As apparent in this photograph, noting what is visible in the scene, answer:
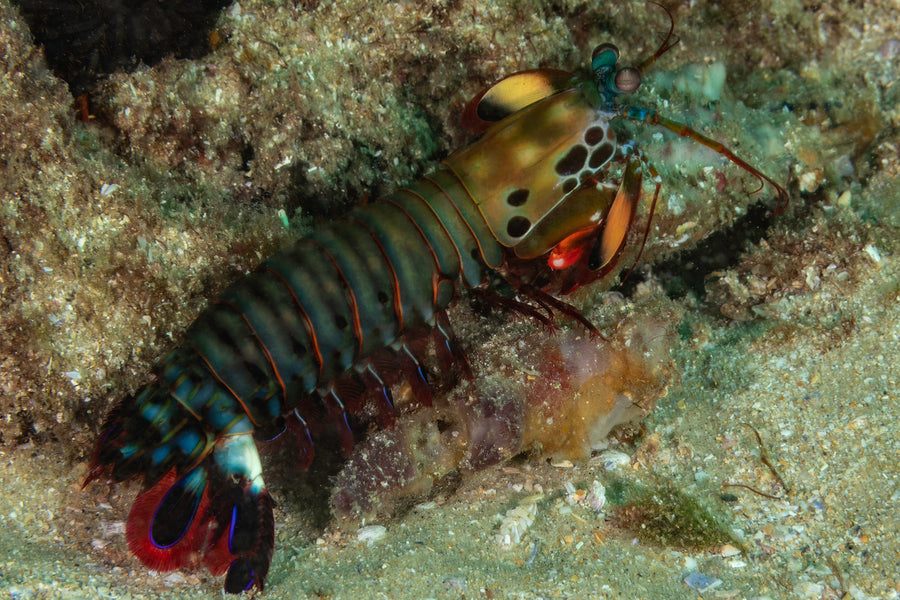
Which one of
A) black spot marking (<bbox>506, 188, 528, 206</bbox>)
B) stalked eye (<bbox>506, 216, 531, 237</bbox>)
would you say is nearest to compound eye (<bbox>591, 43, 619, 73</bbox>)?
black spot marking (<bbox>506, 188, 528, 206</bbox>)

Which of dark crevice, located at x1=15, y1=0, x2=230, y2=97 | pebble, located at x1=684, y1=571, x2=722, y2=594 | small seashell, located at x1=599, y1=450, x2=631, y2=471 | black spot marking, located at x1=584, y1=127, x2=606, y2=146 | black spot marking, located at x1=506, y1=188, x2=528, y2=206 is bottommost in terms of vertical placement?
pebble, located at x1=684, y1=571, x2=722, y2=594

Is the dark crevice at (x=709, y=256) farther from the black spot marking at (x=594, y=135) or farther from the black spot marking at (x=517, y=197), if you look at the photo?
the black spot marking at (x=517, y=197)

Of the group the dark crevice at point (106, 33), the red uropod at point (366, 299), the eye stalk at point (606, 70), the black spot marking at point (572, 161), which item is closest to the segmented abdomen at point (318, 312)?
the red uropod at point (366, 299)

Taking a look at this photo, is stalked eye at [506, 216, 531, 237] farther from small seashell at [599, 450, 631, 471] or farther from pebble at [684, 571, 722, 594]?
pebble at [684, 571, 722, 594]

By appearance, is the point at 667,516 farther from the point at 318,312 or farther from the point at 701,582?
the point at 318,312

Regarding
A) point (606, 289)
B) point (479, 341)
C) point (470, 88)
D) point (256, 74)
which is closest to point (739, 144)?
point (606, 289)

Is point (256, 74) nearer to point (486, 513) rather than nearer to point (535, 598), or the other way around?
point (486, 513)
